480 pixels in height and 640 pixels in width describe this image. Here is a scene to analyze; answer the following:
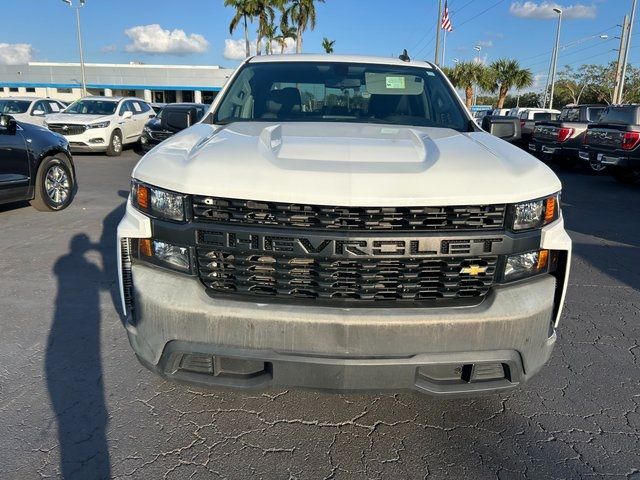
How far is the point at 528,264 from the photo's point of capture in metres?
2.26

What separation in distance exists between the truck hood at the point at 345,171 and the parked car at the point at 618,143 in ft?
32.4

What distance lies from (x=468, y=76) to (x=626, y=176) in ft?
143

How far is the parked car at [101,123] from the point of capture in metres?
14.3

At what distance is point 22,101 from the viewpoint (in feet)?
53.4

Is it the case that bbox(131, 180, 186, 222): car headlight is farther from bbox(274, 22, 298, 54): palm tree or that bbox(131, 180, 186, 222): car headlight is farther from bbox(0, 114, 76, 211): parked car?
bbox(274, 22, 298, 54): palm tree

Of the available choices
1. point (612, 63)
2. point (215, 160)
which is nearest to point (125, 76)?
point (612, 63)

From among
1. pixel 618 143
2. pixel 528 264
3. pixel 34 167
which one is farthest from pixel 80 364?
pixel 618 143

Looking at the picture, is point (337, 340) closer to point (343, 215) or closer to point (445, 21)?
point (343, 215)

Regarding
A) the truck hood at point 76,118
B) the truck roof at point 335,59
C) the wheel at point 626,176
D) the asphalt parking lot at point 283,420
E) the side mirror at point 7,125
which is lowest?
the asphalt parking lot at point 283,420

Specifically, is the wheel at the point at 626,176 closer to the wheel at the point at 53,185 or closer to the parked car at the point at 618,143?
the parked car at the point at 618,143

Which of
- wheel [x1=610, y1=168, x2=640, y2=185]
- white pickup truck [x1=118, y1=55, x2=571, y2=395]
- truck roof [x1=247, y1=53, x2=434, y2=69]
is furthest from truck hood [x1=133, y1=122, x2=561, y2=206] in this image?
wheel [x1=610, y1=168, x2=640, y2=185]

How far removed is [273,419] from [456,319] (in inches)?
→ 47.3

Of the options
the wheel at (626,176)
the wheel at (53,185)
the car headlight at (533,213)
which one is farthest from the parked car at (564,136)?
the car headlight at (533,213)

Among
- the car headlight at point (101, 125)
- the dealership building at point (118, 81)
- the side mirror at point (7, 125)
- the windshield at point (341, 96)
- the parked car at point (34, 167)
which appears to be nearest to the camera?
the windshield at point (341, 96)
